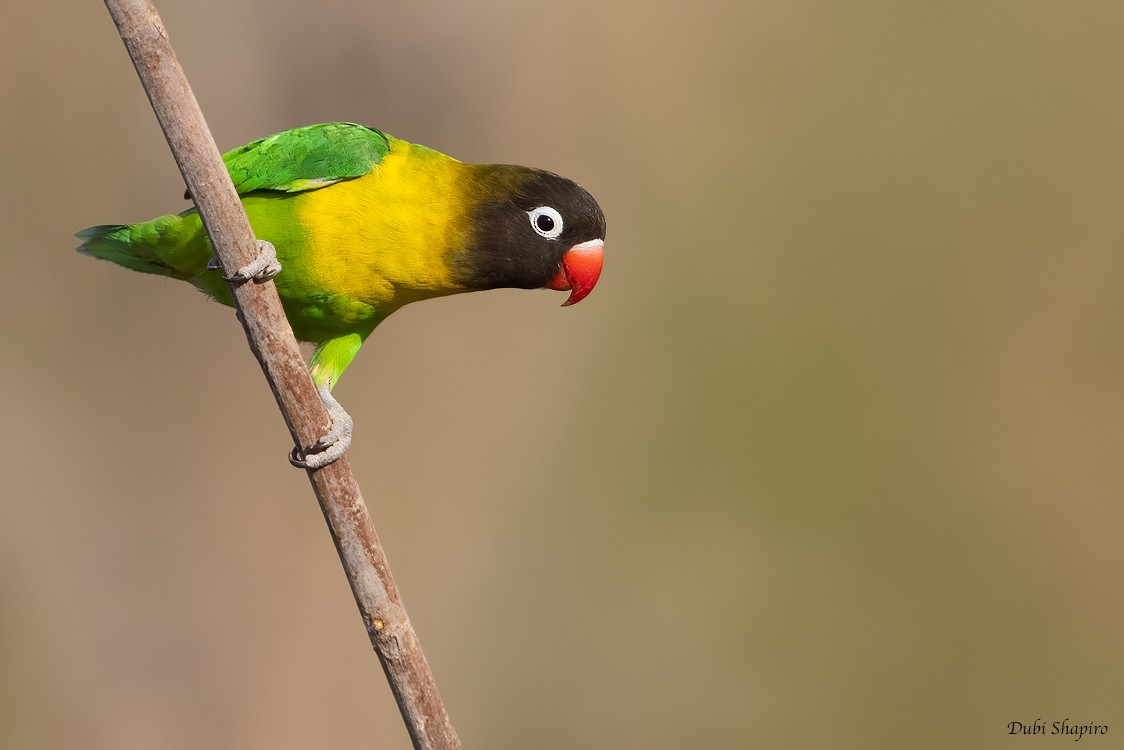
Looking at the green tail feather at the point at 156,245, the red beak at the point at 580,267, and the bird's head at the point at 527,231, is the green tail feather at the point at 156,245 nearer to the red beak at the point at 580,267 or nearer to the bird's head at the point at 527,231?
the bird's head at the point at 527,231

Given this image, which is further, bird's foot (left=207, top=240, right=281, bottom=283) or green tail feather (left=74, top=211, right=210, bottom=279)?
green tail feather (left=74, top=211, right=210, bottom=279)

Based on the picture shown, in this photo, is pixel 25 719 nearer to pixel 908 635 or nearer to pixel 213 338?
pixel 213 338

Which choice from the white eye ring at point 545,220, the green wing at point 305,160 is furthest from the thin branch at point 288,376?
the white eye ring at point 545,220

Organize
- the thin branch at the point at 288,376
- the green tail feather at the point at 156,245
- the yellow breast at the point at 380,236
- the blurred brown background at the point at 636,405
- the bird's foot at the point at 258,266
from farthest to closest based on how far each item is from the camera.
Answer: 1. the blurred brown background at the point at 636,405
2. the green tail feather at the point at 156,245
3. the yellow breast at the point at 380,236
4. the bird's foot at the point at 258,266
5. the thin branch at the point at 288,376

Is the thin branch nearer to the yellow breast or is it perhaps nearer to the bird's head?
the yellow breast

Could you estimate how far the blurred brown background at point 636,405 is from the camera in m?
5.16

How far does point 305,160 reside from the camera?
136 inches

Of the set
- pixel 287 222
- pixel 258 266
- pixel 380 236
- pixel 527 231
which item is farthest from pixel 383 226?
pixel 258 266

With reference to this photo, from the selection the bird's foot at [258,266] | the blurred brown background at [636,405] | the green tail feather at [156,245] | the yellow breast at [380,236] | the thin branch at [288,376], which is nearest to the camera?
the thin branch at [288,376]

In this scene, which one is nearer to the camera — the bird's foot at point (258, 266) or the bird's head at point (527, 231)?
the bird's foot at point (258, 266)

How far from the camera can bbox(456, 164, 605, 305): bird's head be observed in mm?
3398

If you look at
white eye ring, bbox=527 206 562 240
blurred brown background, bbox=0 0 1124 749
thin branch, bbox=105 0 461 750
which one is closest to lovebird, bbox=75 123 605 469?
white eye ring, bbox=527 206 562 240

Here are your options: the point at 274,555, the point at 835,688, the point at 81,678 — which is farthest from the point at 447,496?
the point at 835,688

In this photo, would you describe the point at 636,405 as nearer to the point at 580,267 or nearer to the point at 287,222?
the point at 580,267
